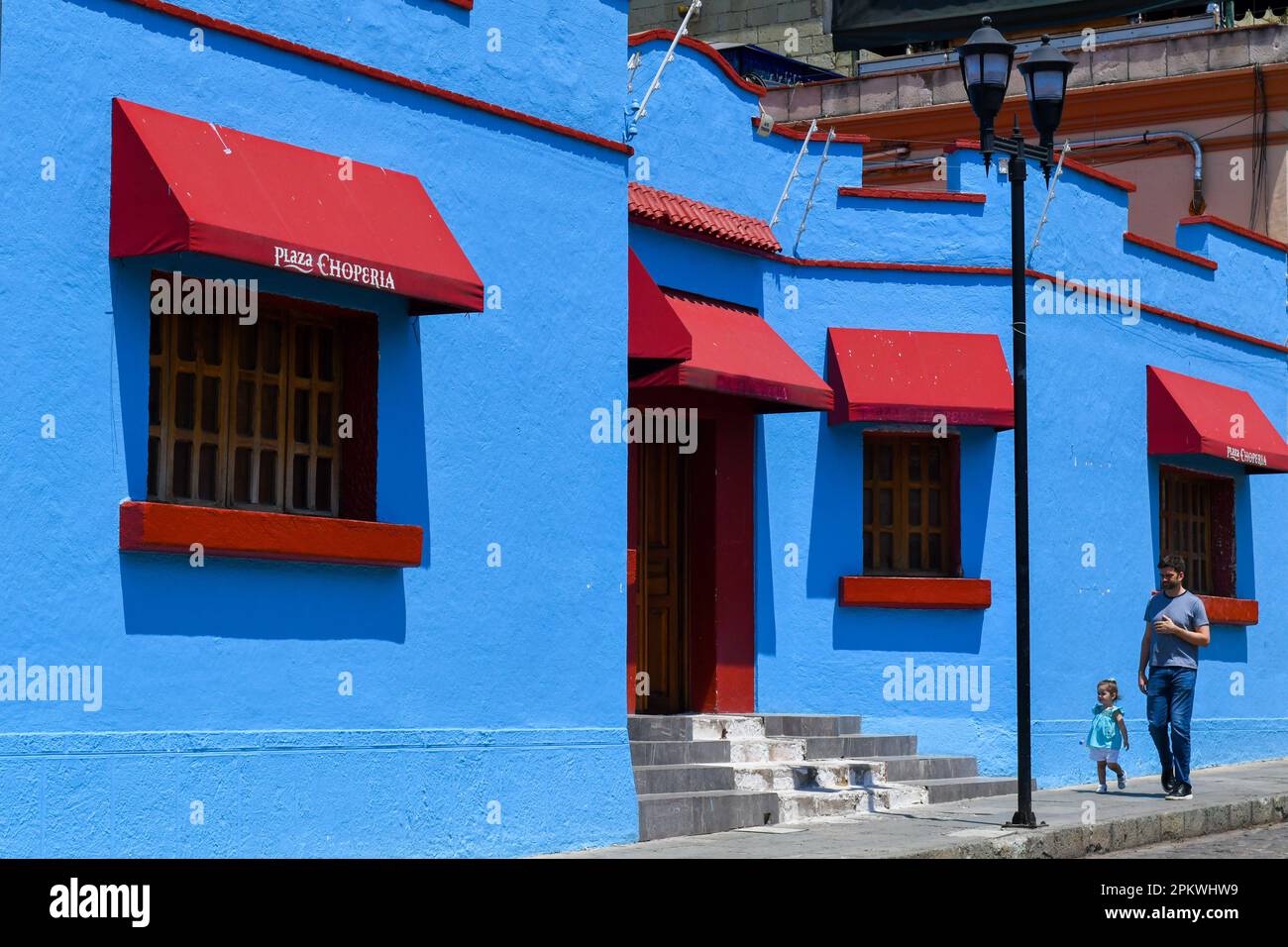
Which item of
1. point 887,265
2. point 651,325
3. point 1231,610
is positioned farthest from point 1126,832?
point 1231,610

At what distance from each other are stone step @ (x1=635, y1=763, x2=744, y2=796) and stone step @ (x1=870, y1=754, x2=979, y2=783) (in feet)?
5.40

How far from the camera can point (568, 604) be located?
11586 millimetres

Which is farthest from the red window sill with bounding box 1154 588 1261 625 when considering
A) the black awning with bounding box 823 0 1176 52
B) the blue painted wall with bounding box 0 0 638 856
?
the blue painted wall with bounding box 0 0 638 856

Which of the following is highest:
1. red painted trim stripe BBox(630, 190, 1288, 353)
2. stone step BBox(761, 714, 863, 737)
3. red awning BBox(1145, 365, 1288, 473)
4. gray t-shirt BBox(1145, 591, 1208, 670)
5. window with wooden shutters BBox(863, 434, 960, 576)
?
red painted trim stripe BBox(630, 190, 1288, 353)

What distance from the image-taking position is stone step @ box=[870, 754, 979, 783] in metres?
14.2

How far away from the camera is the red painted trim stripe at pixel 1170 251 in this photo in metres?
17.7

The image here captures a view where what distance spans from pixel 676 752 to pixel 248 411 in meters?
4.30

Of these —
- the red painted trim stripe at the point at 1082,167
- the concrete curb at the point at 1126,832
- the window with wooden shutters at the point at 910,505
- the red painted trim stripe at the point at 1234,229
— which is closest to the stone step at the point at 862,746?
the window with wooden shutters at the point at 910,505

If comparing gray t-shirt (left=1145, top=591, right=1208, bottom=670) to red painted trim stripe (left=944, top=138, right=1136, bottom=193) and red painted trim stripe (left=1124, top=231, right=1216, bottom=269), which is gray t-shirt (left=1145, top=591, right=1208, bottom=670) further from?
red painted trim stripe (left=1124, top=231, right=1216, bottom=269)

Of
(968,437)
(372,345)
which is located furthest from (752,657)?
(372,345)

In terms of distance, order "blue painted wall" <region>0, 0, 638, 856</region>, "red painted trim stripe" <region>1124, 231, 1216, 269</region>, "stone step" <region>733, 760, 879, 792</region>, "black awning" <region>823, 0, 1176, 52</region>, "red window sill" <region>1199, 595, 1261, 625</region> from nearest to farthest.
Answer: "blue painted wall" <region>0, 0, 638, 856</region> < "stone step" <region>733, 760, 879, 792</region> < "red painted trim stripe" <region>1124, 231, 1216, 269</region> < "red window sill" <region>1199, 595, 1261, 625</region> < "black awning" <region>823, 0, 1176, 52</region>

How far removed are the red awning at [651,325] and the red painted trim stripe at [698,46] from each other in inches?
76.1

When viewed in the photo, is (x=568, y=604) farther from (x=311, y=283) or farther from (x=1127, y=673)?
(x=1127, y=673)
